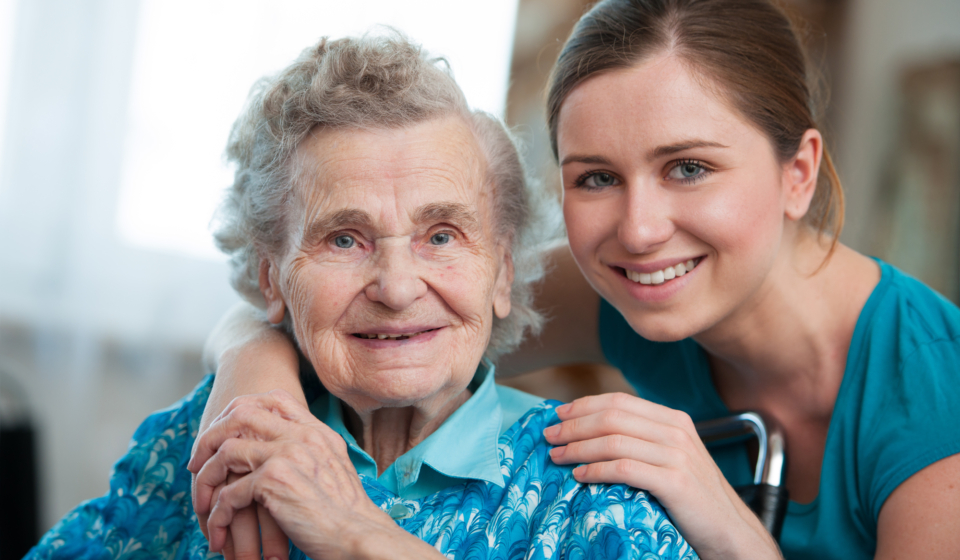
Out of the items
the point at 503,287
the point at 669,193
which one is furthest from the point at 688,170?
the point at 503,287

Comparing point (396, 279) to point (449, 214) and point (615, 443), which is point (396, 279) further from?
point (615, 443)

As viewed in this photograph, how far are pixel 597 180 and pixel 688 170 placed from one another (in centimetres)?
17

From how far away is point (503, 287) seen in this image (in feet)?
4.58

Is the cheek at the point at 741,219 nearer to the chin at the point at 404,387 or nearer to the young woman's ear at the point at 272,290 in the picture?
the chin at the point at 404,387

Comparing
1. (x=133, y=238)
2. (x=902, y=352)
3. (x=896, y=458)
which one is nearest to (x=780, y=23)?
(x=902, y=352)

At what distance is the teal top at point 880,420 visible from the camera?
1322 mm

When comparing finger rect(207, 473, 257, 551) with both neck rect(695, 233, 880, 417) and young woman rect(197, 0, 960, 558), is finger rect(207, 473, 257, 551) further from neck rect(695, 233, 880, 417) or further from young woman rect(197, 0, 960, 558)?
neck rect(695, 233, 880, 417)

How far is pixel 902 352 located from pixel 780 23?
70 centimetres

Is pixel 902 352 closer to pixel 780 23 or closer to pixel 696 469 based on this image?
pixel 696 469

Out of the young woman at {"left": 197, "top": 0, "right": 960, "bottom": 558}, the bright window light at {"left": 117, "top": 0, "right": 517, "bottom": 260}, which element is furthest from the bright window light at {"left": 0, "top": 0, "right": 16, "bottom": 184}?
the young woman at {"left": 197, "top": 0, "right": 960, "bottom": 558}

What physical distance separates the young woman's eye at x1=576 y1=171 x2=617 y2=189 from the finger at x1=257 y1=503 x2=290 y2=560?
82 cm

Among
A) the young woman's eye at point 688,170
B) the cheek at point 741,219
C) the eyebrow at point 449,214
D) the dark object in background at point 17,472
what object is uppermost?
the young woman's eye at point 688,170

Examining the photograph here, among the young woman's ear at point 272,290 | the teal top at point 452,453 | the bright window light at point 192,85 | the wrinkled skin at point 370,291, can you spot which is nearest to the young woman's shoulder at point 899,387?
the teal top at point 452,453

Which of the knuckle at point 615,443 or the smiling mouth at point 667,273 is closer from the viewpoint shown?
the knuckle at point 615,443
